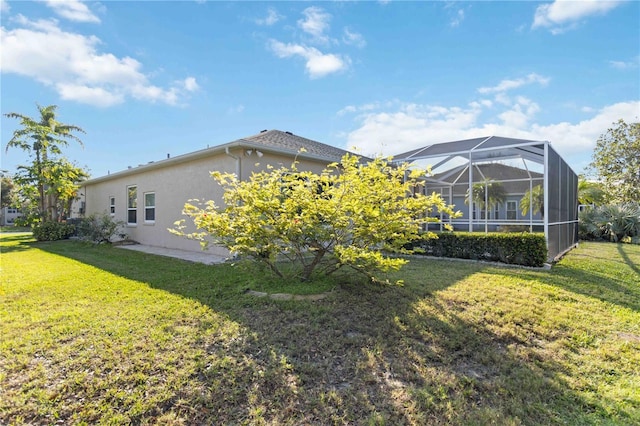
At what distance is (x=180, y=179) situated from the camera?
11.2 metres

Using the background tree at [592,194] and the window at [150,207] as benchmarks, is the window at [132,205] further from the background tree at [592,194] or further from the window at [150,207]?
the background tree at [592,194]

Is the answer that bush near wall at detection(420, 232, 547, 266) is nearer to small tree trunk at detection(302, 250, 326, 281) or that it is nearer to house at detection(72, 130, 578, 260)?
house at detection(72, 130, 578, 260)

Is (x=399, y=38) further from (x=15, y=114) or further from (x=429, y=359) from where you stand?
(x=15, y=114)

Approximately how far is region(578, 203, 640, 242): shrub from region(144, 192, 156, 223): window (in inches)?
804

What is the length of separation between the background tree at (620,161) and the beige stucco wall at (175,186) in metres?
18.9

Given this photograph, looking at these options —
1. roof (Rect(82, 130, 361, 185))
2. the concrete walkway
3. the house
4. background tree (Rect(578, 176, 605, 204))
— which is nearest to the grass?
the concrete walkway

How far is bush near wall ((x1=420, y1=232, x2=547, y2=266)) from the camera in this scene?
811 centimetres

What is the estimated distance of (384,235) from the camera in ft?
16.1

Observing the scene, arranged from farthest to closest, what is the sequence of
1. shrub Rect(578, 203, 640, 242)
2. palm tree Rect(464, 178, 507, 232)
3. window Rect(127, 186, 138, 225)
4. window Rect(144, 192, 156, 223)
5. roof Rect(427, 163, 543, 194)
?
palm tree Rect(464, 178, 507, 232), roof Rect(427, 163, 543, 194), shrub Rect(578, 203, 640, 242), window Rect(127, 186, 138, 225), window Rect(144, 192, 156, 223)

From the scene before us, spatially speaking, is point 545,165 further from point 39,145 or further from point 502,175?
point 39,145

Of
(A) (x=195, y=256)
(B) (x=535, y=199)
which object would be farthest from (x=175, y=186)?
(B) (x=535, y=199)

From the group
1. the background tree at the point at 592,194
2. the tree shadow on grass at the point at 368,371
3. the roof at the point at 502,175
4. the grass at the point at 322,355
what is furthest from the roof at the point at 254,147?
the background tree at the point at 592,194

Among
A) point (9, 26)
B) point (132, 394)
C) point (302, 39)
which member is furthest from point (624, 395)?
point (302, 39)

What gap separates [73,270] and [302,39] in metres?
9.01
